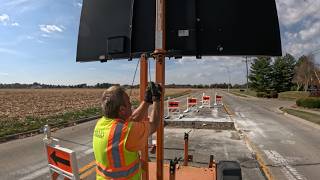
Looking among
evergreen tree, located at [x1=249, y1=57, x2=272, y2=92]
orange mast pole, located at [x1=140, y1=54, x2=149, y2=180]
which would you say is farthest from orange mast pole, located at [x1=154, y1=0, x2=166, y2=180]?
evergreen tree, located at [x1=249, y1=57, x2=272, y2=92]

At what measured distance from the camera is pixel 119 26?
515cm

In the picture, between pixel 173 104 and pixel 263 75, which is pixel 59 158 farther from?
pixel 263 75

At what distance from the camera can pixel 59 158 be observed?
4.32 m

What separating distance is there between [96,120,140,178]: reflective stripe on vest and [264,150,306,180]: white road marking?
6278 mm

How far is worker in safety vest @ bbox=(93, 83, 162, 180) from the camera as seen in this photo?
3188mm

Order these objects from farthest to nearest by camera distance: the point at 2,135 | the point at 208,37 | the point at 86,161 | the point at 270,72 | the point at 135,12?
the point at 270,72
the point at 2,135
the point at 86,161
the point at 135,12
the point at 208,37

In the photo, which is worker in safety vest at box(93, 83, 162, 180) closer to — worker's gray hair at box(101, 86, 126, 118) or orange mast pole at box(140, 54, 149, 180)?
worker's gray hair at box(101, 86, 126, 118)

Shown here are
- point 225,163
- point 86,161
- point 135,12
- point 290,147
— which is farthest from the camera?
point 290,147

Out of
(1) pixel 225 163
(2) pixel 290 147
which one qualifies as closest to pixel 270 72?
(2) pixel 290 147

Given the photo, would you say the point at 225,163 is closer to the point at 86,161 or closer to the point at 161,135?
the point at 161,135

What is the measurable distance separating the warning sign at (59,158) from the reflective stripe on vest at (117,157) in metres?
0.83

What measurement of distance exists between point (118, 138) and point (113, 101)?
0.32 m

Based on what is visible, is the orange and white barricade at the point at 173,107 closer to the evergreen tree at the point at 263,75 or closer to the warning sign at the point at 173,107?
the warning sign at the point at 173,107

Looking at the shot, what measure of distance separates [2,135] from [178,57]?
12.7m
